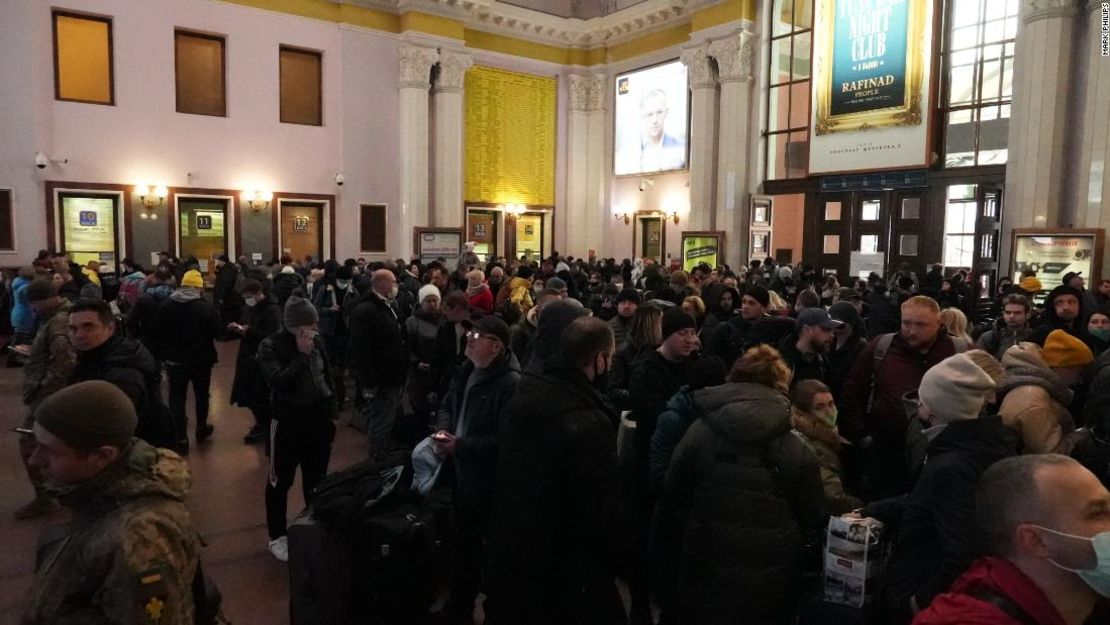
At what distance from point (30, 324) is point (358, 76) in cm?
1105

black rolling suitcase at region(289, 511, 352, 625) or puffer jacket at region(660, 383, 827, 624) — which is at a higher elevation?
puffer jacket at region(660, 383, 827, 624)

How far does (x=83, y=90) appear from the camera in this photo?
14.4m

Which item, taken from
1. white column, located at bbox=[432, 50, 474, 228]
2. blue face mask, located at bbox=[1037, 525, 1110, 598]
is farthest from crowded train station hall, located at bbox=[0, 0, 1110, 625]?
white column, located at bbox=[432, 50, 474, 228]

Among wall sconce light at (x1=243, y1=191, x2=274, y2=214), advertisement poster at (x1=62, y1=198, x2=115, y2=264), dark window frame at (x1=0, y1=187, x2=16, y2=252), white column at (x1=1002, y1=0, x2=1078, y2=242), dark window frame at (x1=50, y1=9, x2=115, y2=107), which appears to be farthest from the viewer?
wall sconce light at (x1=243, y1=191, x2=274, y2=214)

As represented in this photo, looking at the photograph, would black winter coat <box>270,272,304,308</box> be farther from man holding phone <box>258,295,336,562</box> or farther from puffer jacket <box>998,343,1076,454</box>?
puffer jacket <box>998,343,1076,454</box>

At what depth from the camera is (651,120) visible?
64.2 ft

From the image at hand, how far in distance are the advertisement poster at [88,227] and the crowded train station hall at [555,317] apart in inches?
2.2

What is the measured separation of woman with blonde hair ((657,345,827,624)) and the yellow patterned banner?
688 inches

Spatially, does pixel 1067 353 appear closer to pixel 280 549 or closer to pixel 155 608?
pixel 155 608

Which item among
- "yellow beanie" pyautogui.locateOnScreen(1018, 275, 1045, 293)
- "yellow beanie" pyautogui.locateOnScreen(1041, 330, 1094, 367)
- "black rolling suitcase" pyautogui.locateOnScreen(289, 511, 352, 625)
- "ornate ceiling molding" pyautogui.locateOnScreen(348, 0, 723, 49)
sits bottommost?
"black rolling suitcase" pyautogui.locateOnScreen(289, 511, 352, 625)

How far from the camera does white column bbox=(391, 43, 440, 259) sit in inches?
699

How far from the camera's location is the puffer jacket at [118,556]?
5.51 ft

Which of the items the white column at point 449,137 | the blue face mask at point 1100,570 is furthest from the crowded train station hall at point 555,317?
the white column at point 449,137

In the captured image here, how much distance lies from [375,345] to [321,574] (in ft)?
7.71
